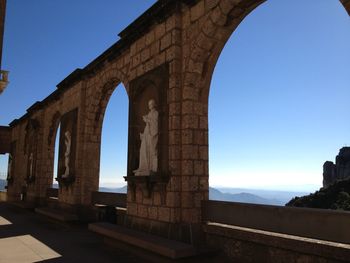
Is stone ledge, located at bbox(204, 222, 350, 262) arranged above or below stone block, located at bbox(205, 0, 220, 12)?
below

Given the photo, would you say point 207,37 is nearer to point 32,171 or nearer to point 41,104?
point 41,104

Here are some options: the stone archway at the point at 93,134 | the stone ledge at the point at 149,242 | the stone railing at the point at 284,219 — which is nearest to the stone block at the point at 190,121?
the stone railing at the point at 284,219

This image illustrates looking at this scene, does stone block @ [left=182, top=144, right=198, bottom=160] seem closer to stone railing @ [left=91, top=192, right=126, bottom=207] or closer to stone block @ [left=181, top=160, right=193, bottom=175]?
stone block @ [left=181, top=160, right=193, bottom=175]

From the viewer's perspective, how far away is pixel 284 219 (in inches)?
160

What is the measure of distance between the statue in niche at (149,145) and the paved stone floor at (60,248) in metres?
1.34

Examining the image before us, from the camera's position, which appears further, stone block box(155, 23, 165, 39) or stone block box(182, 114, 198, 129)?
stone block box(155, 23, 165, 39)

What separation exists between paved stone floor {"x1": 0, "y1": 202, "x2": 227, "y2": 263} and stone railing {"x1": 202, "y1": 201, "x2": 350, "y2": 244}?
2.12ft

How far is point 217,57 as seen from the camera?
210 inches

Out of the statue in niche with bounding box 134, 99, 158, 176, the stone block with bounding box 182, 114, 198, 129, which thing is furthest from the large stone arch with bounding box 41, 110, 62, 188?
the stone block with bounding box 182, 114, 198, 129

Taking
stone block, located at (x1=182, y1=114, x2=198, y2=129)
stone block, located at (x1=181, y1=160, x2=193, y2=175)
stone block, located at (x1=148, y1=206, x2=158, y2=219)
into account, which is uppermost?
stone block, located at (x1=182, y1=114, x2=198, y2=129)

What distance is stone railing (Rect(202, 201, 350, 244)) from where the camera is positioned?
3.50 m

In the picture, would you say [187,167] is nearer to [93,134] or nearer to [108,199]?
[108,199]

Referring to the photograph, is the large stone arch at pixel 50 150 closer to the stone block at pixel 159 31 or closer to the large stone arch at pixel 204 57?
the stone block at pixel 159 31

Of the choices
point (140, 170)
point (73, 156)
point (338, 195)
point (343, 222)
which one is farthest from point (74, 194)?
point (338, 195)
